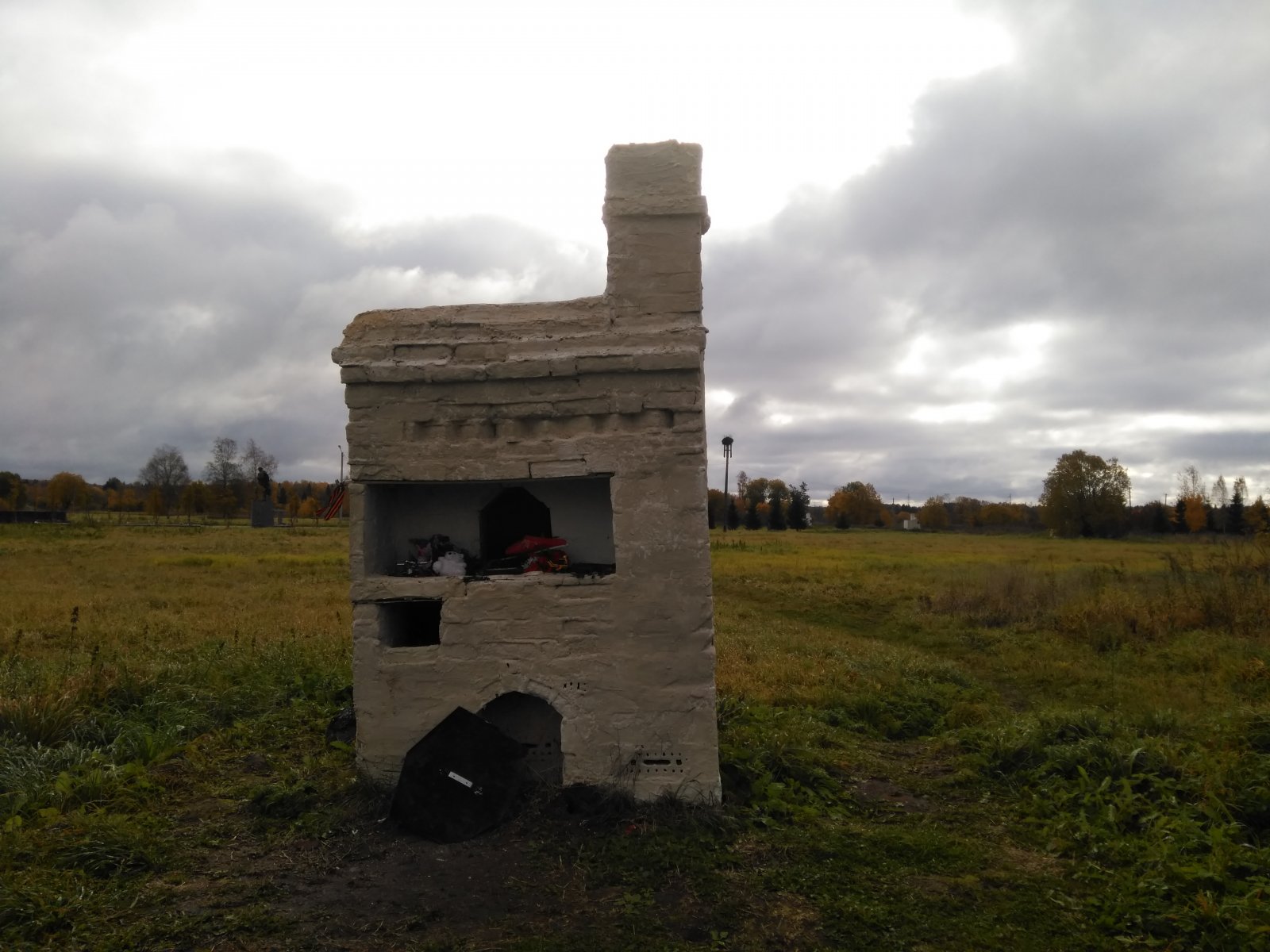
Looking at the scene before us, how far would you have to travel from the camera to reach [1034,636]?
44.1 ft

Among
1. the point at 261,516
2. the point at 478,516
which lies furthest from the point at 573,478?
the point at 261,516

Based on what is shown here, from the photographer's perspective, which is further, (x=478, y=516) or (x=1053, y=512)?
(x=1053, y=512)

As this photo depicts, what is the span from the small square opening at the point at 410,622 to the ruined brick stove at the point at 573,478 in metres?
0.07

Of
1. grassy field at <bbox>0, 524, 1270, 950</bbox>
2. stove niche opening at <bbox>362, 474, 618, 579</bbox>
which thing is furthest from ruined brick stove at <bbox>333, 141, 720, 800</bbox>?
grassy field at <bbox>0, 524, 1270, 950</bbox>

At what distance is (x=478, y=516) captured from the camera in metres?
6.63

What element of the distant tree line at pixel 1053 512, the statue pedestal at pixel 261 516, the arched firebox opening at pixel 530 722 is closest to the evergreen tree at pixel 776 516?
the distant tree line at pixel 1053 512

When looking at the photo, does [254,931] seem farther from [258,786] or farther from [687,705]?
[687,705]

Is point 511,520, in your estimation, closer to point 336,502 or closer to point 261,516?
point 336,502

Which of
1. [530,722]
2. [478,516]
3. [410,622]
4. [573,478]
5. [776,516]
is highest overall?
[573,478]

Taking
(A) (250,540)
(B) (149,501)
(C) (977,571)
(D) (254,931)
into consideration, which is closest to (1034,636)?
(C) (977,571)

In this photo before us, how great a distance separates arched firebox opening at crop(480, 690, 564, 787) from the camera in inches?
245

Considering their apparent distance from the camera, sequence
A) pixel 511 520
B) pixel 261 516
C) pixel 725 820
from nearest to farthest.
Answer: pixel 725 820
pixel 511 520
pixel 261 516

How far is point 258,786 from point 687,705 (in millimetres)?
3171

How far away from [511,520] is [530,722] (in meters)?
1.64
